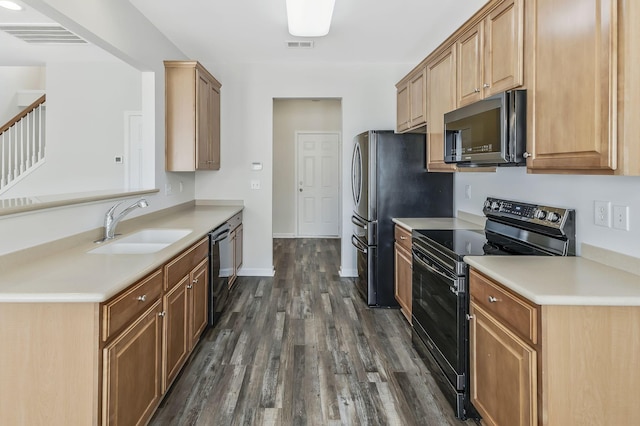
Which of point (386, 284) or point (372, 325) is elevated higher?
point (386, 284)

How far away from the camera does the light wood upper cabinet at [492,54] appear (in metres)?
2.00

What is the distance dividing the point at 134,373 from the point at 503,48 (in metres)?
2.44

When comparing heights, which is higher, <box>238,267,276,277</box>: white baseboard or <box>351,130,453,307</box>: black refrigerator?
<box>351,130,453,307</box>: black refrigerator

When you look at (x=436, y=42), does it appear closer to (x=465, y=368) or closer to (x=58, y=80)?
(x=465, y=368)

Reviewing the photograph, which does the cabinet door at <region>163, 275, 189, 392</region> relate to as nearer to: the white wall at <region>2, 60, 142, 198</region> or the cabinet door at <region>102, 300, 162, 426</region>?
the cabinet door at <region>102, 300, 162, 426</region>

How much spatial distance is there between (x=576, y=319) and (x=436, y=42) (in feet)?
11.2

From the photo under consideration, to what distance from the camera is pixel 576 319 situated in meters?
1.42

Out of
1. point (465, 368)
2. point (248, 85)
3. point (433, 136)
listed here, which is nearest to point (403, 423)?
point (465, 368)

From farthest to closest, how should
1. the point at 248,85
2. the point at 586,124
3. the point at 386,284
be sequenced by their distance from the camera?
the point at 248,85
the point at 386,284
the point at 586,124

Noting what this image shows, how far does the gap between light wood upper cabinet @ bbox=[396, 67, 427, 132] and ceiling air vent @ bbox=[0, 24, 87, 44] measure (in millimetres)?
3076

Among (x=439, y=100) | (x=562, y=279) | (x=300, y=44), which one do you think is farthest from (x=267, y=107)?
(x=562, y=279)

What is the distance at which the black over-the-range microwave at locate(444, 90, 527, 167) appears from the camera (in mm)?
1961

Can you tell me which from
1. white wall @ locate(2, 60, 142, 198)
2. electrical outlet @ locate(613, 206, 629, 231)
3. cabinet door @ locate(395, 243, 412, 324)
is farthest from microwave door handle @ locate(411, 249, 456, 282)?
white wall @ locate(2, 60, 142, 198)

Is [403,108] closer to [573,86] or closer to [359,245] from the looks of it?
[359,245]
